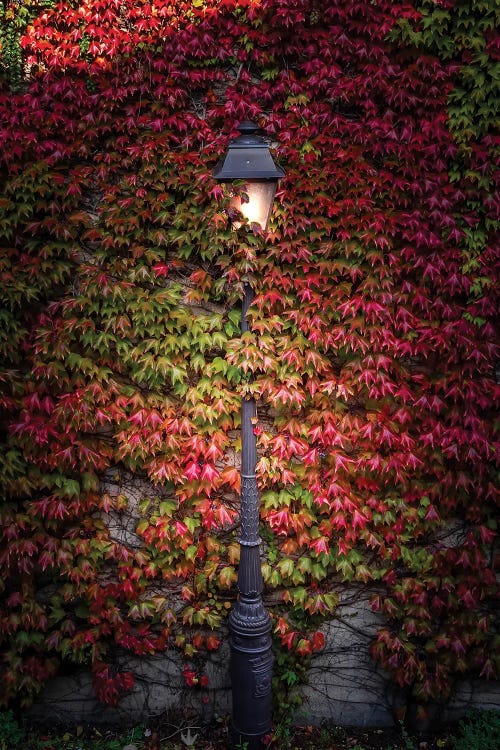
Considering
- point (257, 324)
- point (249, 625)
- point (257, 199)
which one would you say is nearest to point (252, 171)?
point (257, 199)

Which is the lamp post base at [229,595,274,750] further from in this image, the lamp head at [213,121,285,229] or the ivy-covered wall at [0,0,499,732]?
the lamp head at [213,121,285,229]

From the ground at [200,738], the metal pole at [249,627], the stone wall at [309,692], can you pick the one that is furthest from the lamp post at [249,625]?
the stone wall at [309,692]

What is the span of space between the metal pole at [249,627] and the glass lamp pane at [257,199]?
0.44 meters

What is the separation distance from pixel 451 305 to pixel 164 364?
2052mm

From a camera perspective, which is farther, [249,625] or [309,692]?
[309,692]

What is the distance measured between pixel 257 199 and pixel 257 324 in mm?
855

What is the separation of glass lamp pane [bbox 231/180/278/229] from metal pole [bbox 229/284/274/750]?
0.44m

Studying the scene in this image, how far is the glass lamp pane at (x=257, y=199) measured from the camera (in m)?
2.57

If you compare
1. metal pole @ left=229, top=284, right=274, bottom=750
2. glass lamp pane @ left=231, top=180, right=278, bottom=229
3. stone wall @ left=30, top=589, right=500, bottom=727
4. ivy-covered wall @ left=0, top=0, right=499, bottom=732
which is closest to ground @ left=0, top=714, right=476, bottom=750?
stone wall @ left=30, top=589, right=500, bottom=727

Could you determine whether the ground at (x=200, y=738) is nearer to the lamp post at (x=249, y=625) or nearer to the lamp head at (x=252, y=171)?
the lamp post at (x=249, y=625)

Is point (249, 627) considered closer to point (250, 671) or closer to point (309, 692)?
point (250, 671)

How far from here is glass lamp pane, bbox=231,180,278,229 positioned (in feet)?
8.43

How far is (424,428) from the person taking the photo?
3225 millimetres

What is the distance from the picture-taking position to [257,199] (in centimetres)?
260
